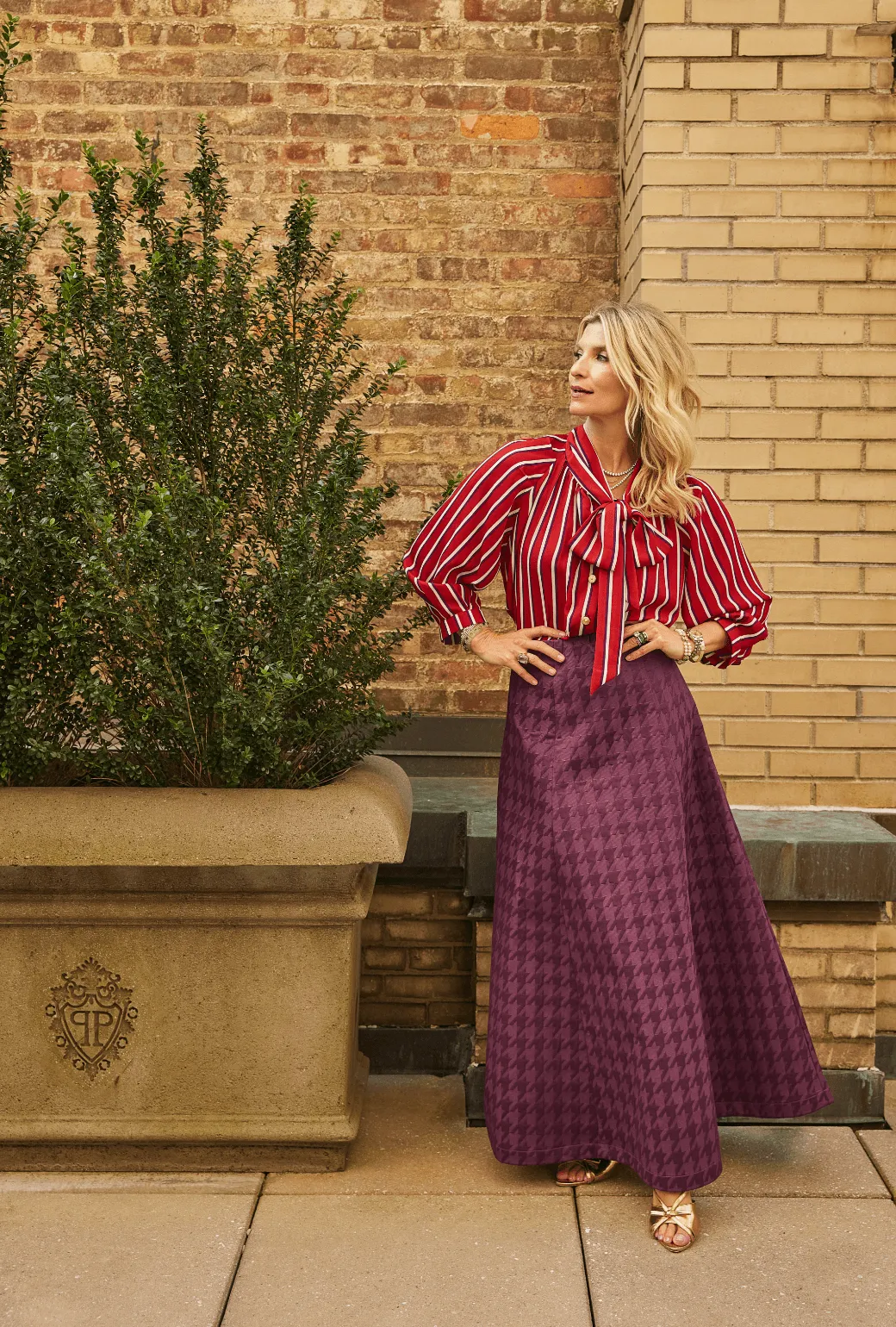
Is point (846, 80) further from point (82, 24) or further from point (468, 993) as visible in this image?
point (468, 993)

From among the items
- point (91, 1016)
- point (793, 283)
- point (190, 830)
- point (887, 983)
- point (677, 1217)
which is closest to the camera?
point (677, 1217)

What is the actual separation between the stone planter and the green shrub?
193 millimetres

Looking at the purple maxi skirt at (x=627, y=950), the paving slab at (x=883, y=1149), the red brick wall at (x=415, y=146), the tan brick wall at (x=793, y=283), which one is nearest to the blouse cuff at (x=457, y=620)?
the purple maxi skirt at (x=627, y=950)

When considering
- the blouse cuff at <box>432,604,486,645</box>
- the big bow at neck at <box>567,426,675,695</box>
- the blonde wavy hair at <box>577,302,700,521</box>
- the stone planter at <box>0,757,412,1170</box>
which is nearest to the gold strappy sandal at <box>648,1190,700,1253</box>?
the stone planter at <box>0,757,412,1170</box>

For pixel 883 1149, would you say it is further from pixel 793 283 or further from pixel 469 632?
pixel 793 283

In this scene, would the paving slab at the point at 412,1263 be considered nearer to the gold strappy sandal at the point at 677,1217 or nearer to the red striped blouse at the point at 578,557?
the gold strappy sandal at the point at 677,1217

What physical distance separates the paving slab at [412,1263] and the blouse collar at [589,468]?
1.52 meters

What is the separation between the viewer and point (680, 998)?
2.70m

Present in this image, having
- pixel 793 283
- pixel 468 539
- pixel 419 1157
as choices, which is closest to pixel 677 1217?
pixel 419 1157

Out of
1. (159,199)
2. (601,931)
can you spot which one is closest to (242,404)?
(159,199)

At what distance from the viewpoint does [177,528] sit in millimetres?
2756

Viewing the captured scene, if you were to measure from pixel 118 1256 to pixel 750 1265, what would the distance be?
4.06 feet

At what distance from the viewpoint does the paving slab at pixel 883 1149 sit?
295 cm

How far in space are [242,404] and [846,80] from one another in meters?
1.87
